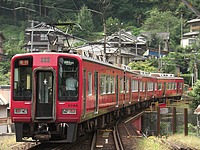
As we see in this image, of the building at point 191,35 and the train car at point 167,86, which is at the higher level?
the building at point 191,35

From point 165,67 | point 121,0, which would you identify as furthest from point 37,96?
point 121,0

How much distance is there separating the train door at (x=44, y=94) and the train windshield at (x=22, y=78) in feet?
0.69

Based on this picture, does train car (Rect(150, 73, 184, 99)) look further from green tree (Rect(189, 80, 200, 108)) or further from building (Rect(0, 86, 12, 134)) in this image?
building (Rect(0, 86, 12, 134))

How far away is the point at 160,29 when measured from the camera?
6556cm

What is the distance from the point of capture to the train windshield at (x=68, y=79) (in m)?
9.57

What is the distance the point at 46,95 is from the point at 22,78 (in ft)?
2.28

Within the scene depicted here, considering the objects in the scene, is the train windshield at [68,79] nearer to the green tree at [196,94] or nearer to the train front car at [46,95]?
the train front car at [46,95]

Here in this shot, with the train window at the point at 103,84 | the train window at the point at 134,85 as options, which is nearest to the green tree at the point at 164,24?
the train window at the point at 134,85

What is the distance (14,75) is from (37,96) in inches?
29.4

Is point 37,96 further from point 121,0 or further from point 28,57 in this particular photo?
point 121,0

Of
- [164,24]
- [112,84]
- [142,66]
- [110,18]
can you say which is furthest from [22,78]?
[164,24]

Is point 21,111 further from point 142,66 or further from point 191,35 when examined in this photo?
point 191,35

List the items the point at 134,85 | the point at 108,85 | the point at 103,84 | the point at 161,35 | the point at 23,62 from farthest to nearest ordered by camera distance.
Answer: the point at 161,35, the point at 134,85, the point at 108,85, the point at 103,84, the point at 23,62

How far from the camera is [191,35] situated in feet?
195
